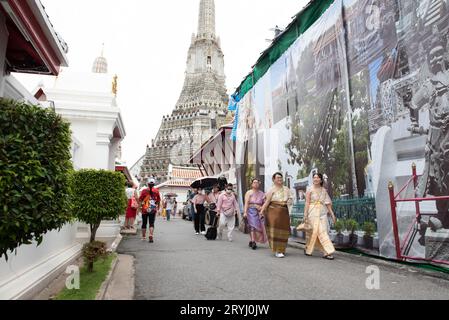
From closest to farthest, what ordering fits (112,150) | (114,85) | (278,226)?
(278,226)
(114,85)
(112,150)

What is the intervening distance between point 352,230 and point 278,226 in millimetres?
1402

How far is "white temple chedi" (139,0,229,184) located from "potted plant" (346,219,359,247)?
42.8m

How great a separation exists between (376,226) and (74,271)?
4.79 metres

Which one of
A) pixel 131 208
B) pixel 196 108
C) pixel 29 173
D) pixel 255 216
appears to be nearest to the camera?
pixel 29 173

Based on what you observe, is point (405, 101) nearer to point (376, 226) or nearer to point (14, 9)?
point (376, 226)

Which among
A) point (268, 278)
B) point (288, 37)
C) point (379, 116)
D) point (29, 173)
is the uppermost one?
point (288, 37)

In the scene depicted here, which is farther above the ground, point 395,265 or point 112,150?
point 112,150

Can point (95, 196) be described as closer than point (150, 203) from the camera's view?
Yes

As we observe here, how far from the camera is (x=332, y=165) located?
286 inches

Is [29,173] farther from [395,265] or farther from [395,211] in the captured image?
[395,265]

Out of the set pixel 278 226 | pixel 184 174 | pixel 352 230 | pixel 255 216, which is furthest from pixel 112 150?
pixel 184 174

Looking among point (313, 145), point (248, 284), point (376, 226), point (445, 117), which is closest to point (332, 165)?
point (313, 145)

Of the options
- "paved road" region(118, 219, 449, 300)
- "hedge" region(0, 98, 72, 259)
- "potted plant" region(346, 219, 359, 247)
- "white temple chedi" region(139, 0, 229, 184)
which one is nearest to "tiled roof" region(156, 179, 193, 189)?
"white temple chedi" region(139, 0, 229, 184)

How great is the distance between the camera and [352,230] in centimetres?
667
